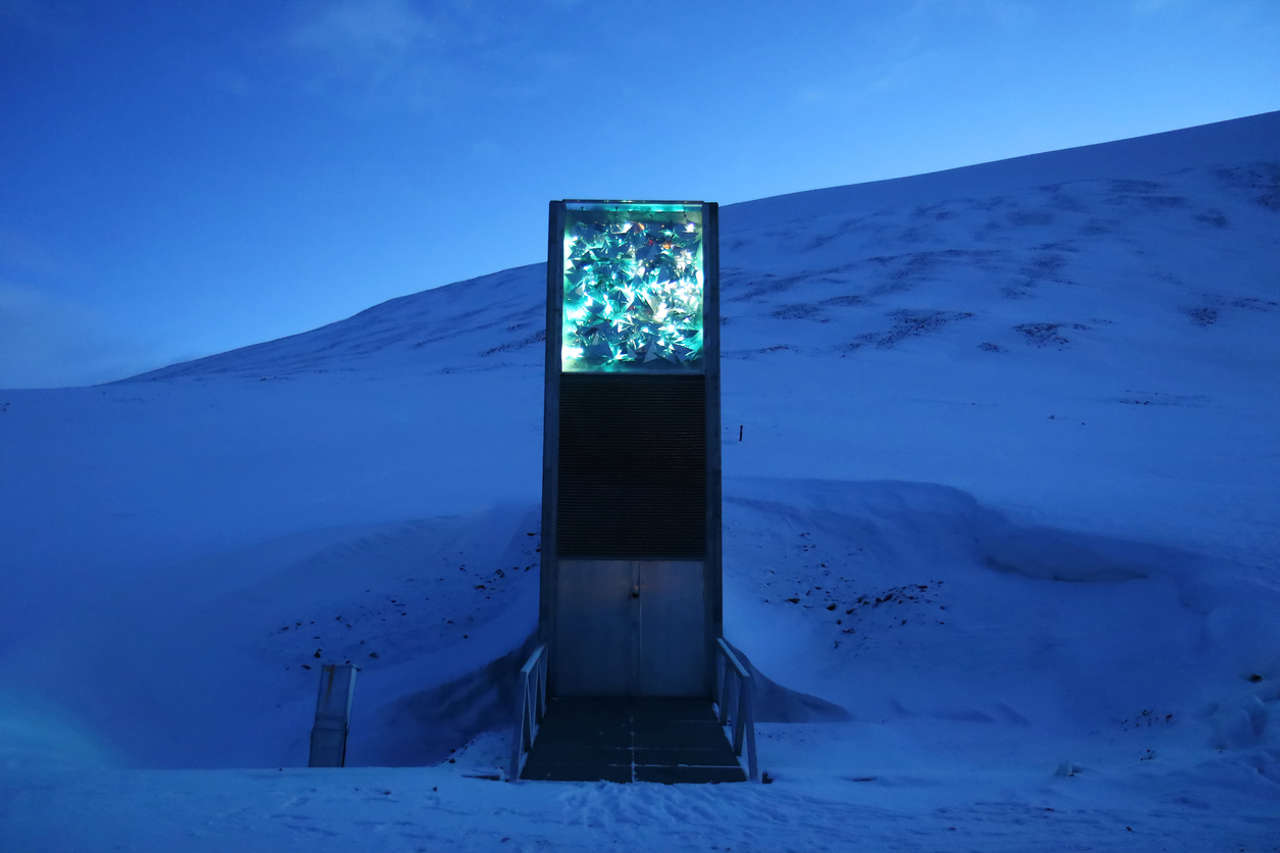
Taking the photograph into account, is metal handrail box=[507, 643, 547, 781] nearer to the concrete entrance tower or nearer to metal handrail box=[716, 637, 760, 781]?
the concrete entrance tower

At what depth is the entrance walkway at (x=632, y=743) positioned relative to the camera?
8164 mm

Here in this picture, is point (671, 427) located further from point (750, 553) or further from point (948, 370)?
point (948, 370)

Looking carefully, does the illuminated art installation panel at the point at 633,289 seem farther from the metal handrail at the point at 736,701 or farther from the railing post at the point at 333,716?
the railing post at the point at 333,716

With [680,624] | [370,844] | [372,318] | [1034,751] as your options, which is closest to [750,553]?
[680,624]

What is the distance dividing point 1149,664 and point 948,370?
2348 cm

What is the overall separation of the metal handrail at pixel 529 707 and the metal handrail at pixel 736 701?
196 centimetres

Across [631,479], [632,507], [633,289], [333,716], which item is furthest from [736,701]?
[633,289]

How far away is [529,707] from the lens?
912 centimetres

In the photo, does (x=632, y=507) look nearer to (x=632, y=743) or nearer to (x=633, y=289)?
(x=633, y=289)

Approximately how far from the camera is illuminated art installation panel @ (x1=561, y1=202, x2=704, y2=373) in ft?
36.4

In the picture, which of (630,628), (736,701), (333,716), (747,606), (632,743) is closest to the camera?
(632,743)

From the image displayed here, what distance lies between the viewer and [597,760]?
8539mm

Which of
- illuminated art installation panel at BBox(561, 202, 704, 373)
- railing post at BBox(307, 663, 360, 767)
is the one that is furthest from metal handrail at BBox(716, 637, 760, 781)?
railing post at BBox(307, 663, 360, 767)

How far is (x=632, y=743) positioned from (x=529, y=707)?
1.08 meters
